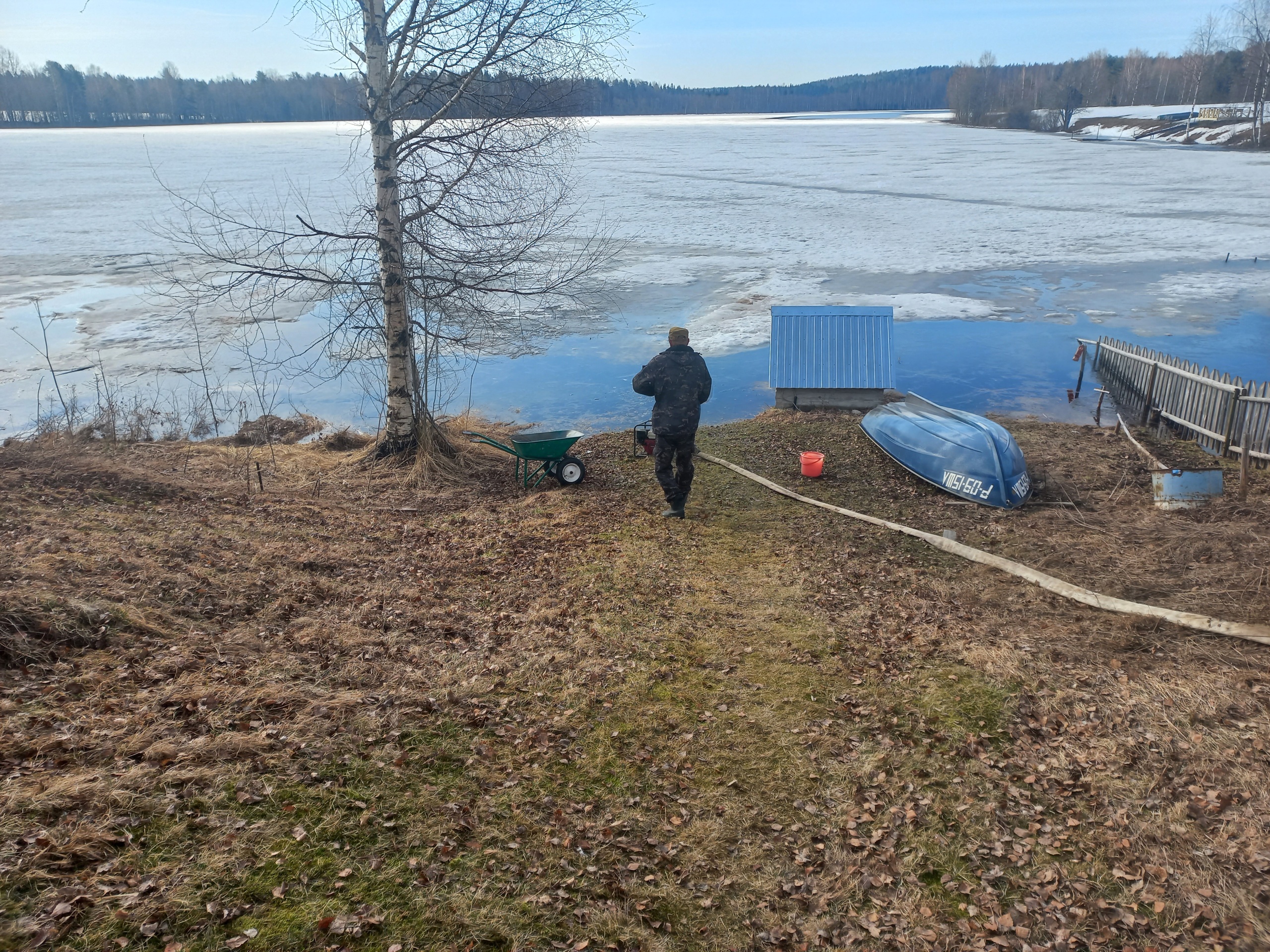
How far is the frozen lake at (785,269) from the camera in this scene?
58.5ft

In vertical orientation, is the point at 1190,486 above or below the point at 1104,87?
below

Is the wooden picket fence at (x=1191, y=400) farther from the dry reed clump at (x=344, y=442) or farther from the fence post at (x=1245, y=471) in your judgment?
the dry reed clump at (x=344, y=442)

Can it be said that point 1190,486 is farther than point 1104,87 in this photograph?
No

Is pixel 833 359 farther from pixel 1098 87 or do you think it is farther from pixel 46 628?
pixel 1098 87

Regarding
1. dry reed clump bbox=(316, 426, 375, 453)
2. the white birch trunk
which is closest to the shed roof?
the white birch trunk

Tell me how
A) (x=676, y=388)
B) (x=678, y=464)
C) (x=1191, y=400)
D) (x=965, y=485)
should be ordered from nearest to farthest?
(x=676, y=388), (x=678, y=464), (x=965, y=485), (x=1191, y=400)

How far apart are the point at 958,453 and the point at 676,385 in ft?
14.6

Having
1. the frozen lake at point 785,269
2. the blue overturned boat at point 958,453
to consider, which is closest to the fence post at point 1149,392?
→ the frozen lake at point 785,269

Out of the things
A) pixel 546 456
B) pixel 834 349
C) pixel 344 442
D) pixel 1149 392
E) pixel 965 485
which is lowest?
pixel 965 485

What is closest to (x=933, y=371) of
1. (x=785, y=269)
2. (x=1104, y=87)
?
(x=785, y=269)

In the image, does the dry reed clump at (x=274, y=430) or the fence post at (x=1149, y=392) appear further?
the fence post at (x=1149, y=392)

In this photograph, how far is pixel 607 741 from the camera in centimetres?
539

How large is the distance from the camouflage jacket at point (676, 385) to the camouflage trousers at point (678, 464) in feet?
0.71

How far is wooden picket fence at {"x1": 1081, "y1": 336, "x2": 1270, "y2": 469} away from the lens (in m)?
12.0
